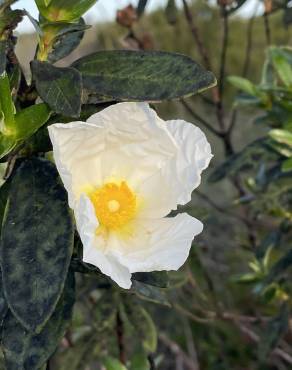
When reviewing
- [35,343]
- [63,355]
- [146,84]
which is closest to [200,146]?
[146,84]

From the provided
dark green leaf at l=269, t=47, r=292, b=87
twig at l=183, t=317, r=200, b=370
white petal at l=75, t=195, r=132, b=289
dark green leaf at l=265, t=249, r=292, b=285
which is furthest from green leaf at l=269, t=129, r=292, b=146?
twig at l=183, t=317, r=200, b=370

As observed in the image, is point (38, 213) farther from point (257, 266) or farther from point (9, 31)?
point (257, 266)

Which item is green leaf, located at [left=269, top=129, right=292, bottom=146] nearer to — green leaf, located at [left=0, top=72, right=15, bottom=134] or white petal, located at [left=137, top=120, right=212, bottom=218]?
white petal, located at [left=137, top=120, right=212, bottom=218]

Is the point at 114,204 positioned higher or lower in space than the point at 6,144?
lower

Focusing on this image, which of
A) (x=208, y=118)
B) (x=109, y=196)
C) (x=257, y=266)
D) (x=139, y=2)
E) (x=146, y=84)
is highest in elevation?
(x=146, y=84)

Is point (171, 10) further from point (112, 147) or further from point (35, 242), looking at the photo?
point (35, 242)

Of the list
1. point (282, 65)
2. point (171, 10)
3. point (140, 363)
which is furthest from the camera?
point (171, 10)

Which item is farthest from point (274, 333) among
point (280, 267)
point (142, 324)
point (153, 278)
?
point (153, 278)
